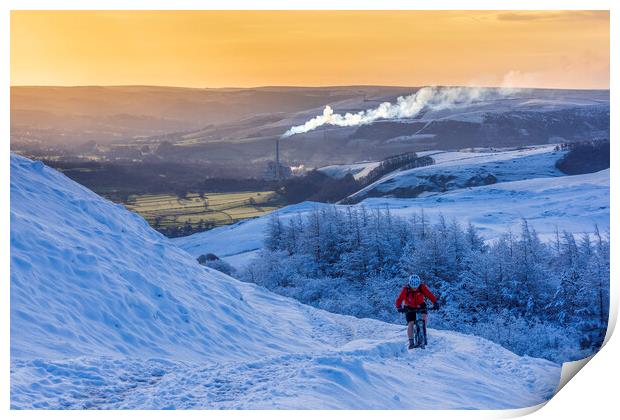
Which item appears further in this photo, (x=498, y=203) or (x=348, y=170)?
(x=498, y=203)

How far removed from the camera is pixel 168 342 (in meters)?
19.0

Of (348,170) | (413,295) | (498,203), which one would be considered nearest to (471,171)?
(498,203)

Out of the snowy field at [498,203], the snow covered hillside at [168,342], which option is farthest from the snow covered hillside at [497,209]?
the snow covered hillside at [168,342]

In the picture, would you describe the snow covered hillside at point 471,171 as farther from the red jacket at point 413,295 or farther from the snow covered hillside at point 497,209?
the red jacket at point 413,295

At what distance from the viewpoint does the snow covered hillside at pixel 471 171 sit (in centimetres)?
7819

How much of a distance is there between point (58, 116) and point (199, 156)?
1293 centimetres

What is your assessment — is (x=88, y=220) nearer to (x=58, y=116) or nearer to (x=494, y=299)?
(x=58, y=116)

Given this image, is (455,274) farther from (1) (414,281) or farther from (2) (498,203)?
(1) (414,281)

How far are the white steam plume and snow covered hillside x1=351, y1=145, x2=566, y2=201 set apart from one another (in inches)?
213

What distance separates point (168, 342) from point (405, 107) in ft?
186

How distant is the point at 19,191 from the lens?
72.2 feet

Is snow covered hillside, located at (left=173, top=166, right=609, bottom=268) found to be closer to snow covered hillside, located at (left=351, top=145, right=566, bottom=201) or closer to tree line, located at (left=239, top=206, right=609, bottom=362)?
snow covered hillside, located at (left=351, top=145, right=566, bottom=201)

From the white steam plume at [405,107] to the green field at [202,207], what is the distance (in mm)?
5559

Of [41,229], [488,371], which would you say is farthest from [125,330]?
[488,371]
